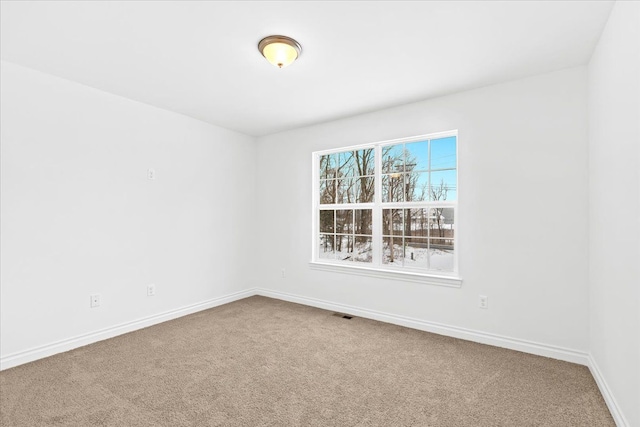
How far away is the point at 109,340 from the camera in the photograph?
314cm

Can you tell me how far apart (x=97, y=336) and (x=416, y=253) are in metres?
3.46

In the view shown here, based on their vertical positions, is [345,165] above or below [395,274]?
above

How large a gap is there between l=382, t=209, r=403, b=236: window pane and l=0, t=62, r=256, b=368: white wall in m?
2.26

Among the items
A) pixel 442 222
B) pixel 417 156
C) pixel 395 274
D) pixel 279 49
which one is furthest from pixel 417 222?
pixel 279 49

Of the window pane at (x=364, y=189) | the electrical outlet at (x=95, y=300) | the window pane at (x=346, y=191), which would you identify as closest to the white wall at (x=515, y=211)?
the window pane at (x=364, y=189)

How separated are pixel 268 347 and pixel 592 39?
11.8ft

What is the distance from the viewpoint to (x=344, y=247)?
4.24m

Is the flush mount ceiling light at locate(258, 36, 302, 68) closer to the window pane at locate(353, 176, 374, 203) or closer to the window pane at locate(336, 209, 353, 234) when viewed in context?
the window pane at locate(353, 176, 374, 203)

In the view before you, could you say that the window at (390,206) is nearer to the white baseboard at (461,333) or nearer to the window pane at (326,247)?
the window pane at (326,247)

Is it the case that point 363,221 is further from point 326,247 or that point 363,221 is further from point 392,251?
point 326,247

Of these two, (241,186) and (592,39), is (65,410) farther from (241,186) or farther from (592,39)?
(592,39)

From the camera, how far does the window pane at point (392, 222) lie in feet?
12.3

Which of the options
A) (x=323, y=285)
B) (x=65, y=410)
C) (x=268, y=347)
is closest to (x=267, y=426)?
(x=268, y=347)

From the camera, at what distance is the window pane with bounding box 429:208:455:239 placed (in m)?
3.38
